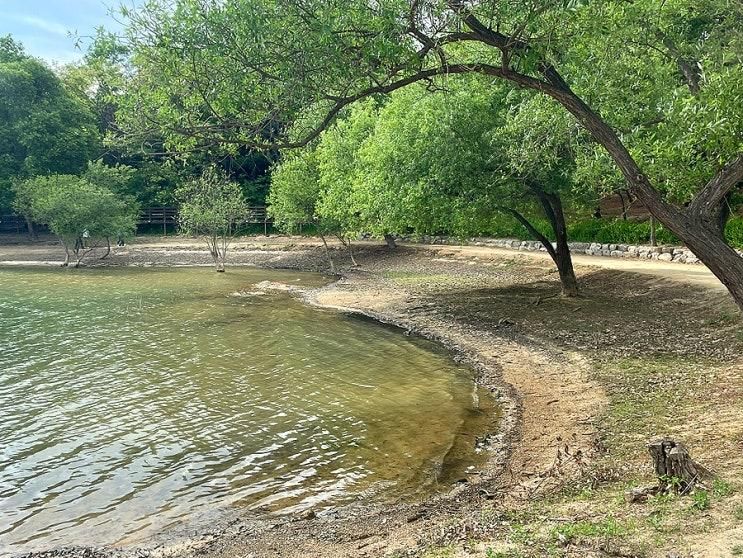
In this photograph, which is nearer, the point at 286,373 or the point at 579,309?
the point at 286,373

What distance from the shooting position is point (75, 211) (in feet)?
111

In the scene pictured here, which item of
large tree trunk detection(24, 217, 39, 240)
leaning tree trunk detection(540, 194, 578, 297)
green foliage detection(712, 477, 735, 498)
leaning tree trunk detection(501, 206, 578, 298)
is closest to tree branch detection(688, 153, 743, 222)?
green foliage detection(712, 477, 735, 498)

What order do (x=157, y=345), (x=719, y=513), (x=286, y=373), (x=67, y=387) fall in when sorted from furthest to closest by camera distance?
(x=157, y=345), (x=286, y=373), (x=67, y=387), (x=719, y=513)

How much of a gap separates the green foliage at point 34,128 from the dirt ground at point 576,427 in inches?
A: 1267

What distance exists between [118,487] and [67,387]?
4.86 metres

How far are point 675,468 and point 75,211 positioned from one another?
114ft

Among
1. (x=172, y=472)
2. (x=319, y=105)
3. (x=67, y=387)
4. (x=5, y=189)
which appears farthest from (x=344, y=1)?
(x=5, y=189)

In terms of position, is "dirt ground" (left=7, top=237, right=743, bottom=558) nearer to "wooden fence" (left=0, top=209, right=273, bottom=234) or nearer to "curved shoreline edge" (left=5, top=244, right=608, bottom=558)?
"curved shoreline edge" (left=5, top=244, right=608, bottom=558)

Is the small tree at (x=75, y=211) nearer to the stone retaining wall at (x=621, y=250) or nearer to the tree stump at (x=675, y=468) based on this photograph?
the stone retaining wall at (x=621, y=250)

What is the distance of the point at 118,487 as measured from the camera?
7.16 meters

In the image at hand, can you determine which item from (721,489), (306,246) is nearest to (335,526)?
(721,489)

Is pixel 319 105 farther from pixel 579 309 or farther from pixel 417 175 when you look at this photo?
pixel 579 309

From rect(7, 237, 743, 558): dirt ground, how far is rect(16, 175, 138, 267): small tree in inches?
836

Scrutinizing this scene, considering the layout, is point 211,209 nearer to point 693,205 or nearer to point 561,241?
point 561,241
